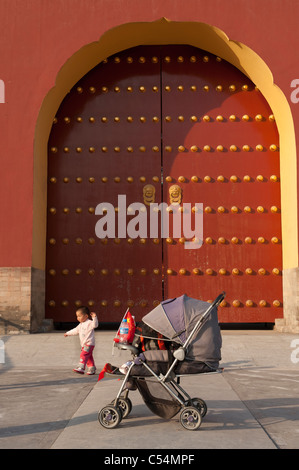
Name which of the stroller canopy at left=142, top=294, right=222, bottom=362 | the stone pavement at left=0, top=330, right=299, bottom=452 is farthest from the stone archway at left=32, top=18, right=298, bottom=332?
the stroller canopy at left=142, top=294, right=222, bottom=362

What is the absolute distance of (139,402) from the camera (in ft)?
12.2

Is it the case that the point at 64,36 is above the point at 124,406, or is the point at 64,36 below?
above

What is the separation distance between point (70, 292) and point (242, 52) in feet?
14.1

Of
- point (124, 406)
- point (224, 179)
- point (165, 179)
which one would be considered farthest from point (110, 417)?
point (224, 179)

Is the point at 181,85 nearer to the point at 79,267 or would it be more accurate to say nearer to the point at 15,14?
the point at 15,14

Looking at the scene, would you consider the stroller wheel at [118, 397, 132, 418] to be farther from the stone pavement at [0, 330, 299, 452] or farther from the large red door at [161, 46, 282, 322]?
the large red door at [161, 46, 282, 322]

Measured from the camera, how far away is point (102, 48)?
25.9 feet

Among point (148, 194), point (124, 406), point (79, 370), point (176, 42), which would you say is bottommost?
point (79, 370)

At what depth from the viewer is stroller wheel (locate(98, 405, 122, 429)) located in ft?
9.72

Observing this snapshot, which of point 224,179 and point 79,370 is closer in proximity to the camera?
point 79,370

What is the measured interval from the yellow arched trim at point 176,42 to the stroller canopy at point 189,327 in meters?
4.30

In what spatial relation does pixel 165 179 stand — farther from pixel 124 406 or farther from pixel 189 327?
pixel 124 406

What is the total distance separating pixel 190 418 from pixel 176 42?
6594 millimetres
